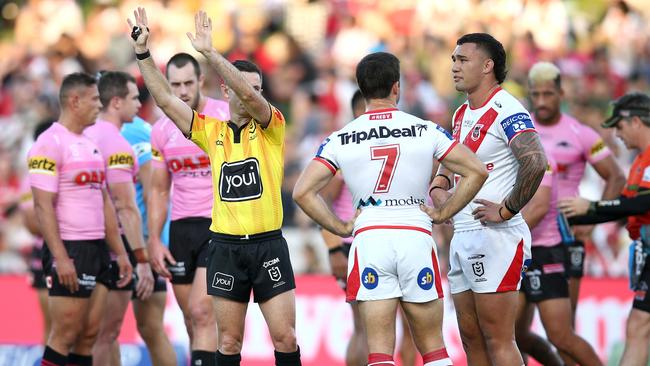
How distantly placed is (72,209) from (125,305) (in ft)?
4.44

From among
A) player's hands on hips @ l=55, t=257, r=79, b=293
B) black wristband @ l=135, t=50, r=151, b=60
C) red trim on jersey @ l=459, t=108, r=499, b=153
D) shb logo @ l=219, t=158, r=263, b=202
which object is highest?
black wristband @ l=135, t=50, r=151, b=60

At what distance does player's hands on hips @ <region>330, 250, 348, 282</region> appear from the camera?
11.5 meters

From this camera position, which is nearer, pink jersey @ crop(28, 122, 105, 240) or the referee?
the referee

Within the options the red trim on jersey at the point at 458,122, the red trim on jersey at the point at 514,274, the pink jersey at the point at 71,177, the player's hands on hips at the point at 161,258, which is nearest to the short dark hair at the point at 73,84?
the pink jersey at the point at 71,177

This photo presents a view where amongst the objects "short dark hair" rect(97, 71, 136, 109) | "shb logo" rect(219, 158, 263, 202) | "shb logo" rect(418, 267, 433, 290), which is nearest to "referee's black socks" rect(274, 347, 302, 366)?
"shb logo" rect(219, 158, 263, 202)

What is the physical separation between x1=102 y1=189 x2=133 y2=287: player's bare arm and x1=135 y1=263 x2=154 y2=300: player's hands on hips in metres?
0.25

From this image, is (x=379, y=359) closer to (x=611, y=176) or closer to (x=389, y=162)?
(x=389, y=162)

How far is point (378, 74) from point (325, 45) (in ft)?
50.4

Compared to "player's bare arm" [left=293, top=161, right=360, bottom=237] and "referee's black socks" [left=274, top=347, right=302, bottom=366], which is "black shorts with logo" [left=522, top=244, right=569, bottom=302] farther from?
"player's bare arm" [left=293, top=161, right=360, bottom=237]

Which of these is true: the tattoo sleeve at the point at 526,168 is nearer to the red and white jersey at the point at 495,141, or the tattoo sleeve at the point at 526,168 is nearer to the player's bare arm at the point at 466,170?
the red and white jersey at the point at 495,141

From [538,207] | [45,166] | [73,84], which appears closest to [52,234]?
[45,166]

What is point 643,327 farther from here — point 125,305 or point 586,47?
point 586,47

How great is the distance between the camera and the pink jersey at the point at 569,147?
11.5 meters

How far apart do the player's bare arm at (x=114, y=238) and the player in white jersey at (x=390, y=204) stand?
3094 mm
